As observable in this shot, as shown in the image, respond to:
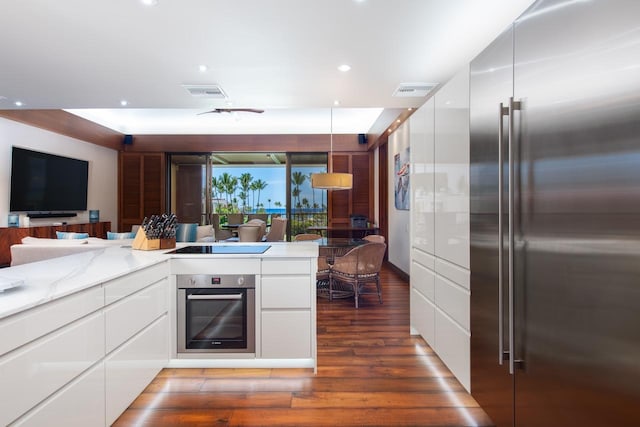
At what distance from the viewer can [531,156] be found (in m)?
1.35

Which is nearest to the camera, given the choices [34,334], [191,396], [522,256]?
[34,334]

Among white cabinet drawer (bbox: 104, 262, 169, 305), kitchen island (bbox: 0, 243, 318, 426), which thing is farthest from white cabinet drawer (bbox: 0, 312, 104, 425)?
white cabinet drawer (bbox: 104, 262, 169, 305)

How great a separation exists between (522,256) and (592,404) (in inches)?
22.2

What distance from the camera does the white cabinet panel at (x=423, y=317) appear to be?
8.66 feet

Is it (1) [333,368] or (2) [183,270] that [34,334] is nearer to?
(2) [183,270]

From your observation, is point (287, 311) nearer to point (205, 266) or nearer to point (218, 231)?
point (205, 266)

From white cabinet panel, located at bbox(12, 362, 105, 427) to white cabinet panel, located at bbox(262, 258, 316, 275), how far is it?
1.12 metres

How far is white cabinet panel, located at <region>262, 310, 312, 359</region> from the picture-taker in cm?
244

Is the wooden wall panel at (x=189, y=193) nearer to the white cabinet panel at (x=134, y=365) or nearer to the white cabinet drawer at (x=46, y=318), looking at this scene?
the white cabinet panel at (x=134, y=365)

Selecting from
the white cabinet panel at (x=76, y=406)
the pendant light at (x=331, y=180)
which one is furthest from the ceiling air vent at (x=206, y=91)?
the white cabinet panel at (x=76, y=406)

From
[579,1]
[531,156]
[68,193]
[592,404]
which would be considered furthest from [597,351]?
[68,193]

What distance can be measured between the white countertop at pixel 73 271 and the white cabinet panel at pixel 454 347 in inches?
42.6

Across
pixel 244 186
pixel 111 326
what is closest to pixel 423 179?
pixel 111 326

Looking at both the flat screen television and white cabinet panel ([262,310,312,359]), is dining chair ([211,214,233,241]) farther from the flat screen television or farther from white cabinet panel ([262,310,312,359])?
white cabinet panel ([262,310,312,359])
